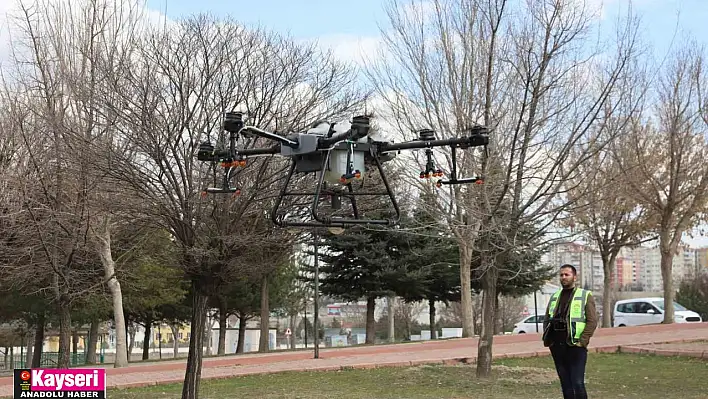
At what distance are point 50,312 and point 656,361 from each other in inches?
795

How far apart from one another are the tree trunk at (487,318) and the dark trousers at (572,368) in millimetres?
5974

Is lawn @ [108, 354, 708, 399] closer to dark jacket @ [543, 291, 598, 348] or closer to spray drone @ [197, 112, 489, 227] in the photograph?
dark jacket @ [543, 291, 598, 348]

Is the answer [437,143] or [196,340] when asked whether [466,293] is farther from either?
[437,143]

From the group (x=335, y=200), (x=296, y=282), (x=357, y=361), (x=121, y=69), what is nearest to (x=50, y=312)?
(x=357, y=361)

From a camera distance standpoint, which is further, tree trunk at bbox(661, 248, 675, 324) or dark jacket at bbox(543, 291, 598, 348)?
tree trunk at bbox(661, 248, 675, 324)

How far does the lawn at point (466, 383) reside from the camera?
13.6 metres

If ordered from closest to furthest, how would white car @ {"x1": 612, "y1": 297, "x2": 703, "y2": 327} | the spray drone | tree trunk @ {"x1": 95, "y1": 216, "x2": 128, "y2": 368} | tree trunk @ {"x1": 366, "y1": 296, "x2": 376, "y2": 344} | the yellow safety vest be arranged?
the spray drone, the yellow safety vest, tree trunk @ {"x1": 95, "y1": 216, "x2": 128, "y2": 368}, white car @ {"x1": 612, "y1": 297, "x2": 703, "y2": 327}, tree trunk @ {"x1": 366, "y1": 296, "x2": 376, "y2": 344}

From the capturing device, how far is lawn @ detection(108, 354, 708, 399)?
13.6 meters

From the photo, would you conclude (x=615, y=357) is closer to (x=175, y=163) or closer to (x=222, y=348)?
(x=175, y=163)

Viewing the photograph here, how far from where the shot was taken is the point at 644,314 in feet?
110
